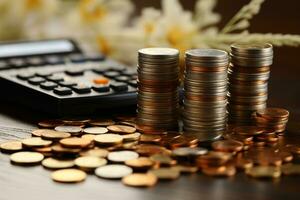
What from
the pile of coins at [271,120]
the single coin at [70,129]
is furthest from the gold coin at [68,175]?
the pile of coins at [271,120]

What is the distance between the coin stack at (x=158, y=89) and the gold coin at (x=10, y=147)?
0.41 ft

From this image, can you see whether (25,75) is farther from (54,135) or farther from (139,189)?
(139,189)

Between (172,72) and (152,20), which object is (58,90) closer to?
(172,72)

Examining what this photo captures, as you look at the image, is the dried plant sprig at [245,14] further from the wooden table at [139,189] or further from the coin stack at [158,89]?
the wooden table at [139,189]

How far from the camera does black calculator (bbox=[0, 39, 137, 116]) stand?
2.44ft

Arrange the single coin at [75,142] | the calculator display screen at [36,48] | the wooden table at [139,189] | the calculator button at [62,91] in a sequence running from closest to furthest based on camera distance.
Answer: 1. the wooden table at [139,189]
2. the single coin at [75,142]
3. the calculator button at [62,91]
4. the calculator display screen at [36,48]

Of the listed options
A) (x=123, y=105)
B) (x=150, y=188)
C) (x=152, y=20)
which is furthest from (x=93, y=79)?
(x=150, y=188)

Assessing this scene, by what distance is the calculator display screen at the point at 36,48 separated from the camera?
0.93m

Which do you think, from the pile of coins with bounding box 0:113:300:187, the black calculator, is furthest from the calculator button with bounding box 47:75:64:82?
the pile of coins with bounding box 0:113:300:187

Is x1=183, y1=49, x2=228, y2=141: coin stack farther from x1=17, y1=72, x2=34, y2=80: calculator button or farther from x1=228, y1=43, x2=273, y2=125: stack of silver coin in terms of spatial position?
x1=17, y1=72, x2=34, y2=80: calculator button

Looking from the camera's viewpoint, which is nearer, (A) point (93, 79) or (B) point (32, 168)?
(B) point (32, 168)

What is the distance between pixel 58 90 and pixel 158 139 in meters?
0.15

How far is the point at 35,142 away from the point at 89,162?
81 millimetres

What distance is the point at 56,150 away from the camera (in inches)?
24.5
